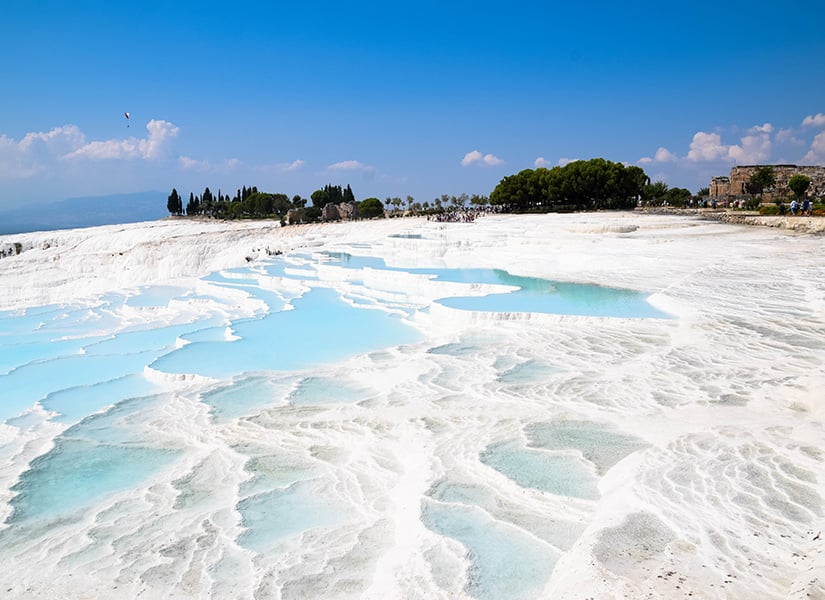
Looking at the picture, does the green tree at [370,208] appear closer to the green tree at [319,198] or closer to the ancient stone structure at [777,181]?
the green tree at [319,198]

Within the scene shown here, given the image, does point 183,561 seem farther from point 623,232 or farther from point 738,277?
point 623,232

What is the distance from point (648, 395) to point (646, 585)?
342 centimetres

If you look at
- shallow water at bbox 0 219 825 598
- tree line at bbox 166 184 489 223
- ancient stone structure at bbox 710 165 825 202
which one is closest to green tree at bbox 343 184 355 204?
tree line at bbox 166 184 489 223

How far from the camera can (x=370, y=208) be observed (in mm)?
55031

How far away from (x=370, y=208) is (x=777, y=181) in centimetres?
3326

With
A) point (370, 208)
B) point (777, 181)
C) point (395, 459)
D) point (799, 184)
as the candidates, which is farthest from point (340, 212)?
point (395, 459)

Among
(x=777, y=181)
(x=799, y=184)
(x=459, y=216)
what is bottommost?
(x=459, y=216)

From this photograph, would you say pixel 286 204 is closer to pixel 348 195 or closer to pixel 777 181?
pixel 348 195

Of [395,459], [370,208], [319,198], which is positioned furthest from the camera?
[319,198]

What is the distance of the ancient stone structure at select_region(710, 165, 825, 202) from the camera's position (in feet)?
144

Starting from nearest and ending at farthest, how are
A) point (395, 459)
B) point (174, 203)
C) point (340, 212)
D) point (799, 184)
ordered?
1. point (395, 459)
2. point (799, 184)
3. point (340, 212)
4. point (174, 203)

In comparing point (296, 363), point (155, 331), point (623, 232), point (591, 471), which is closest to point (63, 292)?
point (155, 331)

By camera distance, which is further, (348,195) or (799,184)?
(348,195)

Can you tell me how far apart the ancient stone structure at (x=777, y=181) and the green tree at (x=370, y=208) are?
95.8 ft
